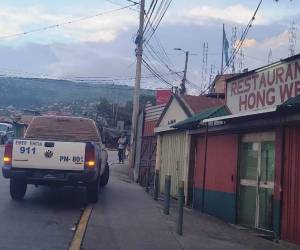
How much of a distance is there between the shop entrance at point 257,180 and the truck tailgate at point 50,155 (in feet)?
11.8

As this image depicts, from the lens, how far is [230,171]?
12.9m

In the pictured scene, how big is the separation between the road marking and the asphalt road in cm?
10

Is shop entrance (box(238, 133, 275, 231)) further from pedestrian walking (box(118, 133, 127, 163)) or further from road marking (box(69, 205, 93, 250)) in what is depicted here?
pedestrian walking (box(118, 133, 127, 163))

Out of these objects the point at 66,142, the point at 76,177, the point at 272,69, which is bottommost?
the point at 76,177

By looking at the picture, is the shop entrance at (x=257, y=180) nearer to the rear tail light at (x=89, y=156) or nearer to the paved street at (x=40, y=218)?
the rear tail light at (x=89, y=156)

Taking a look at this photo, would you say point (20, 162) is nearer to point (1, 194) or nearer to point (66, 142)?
point (66, 142)

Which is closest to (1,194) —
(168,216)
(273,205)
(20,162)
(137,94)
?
(20,162)

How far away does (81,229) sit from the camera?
32.1ft

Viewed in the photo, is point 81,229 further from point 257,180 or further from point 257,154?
point 257,154

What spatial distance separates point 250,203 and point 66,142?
4231 millimetres

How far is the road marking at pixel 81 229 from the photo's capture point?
27.8ft

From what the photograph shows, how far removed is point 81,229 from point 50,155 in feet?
9.62

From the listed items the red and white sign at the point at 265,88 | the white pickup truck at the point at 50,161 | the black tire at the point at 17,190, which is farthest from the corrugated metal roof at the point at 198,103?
the black tire at the point at 17,190

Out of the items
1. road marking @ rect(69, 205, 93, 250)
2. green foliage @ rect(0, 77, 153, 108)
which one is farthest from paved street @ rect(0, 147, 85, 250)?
green foliage @ rect(0, 77, 153, 108)
